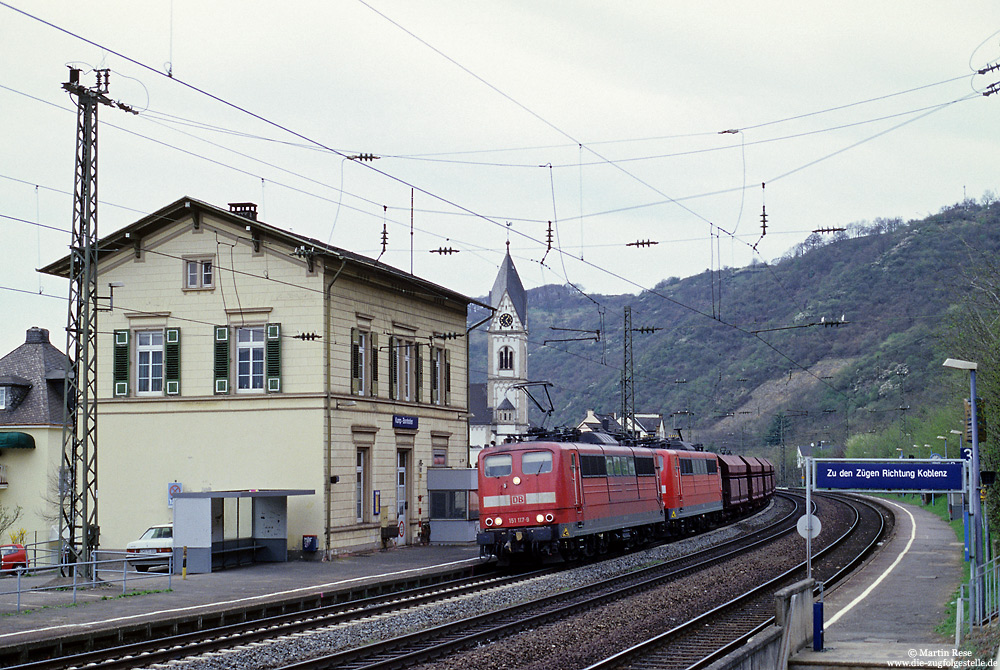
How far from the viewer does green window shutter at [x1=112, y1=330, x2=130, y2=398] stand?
1302 inches

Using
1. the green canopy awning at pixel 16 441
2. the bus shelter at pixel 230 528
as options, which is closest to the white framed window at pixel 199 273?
the bus shelter at pixel 230 528

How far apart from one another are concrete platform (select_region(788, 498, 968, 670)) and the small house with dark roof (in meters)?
→ 33.8

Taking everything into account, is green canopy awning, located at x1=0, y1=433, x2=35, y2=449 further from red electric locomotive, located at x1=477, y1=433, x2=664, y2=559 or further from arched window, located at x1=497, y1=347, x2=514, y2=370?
arched window, located at x1=497, y1=347, x2=514, y2=370

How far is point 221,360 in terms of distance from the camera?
32281 mm

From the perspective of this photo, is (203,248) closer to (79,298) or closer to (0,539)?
(79,298)

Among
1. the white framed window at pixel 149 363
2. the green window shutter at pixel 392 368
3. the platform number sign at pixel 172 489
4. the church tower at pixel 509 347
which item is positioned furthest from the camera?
the church tower at pixel 509 347

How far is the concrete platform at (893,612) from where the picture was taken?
49.3 ft

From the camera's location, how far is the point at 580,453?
93.0 ft

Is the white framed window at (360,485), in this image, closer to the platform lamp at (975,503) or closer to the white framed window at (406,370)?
the white framed window at (406,370)

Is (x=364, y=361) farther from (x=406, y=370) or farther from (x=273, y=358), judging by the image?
(x=273, y=358)

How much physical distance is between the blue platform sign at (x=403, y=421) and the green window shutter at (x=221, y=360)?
536 cm

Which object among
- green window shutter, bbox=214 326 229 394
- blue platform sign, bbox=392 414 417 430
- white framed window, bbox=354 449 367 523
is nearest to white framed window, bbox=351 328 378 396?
blue platform sign, bbox=392 414 417 430

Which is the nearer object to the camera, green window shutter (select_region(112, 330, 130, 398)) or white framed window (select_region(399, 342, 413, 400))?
green window shutter (select_region(112, 330, 130, 398))

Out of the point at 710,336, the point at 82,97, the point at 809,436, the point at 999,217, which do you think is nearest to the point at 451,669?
the point at 82,97
